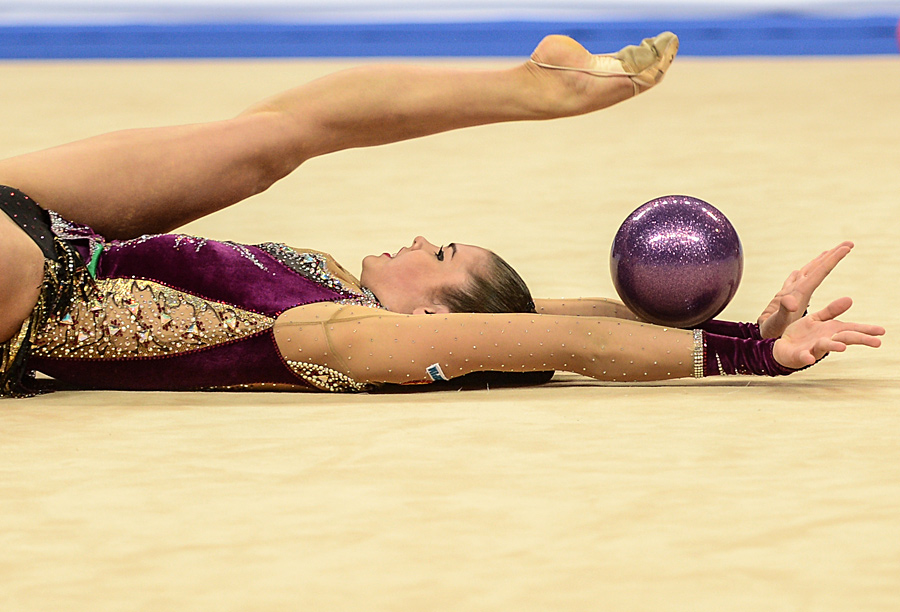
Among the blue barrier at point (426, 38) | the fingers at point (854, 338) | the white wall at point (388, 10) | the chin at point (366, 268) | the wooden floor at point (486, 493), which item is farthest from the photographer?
the white wall at point (388, 10)

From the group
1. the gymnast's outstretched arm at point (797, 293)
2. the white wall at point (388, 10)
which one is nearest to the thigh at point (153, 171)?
the gymnast's outstretched arm at point (797, 293)

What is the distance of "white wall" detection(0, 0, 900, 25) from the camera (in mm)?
10633

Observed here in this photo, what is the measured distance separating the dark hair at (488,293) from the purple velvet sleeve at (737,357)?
0.39 m

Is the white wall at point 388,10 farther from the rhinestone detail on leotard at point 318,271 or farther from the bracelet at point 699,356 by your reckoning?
the bracelet at point 699,356

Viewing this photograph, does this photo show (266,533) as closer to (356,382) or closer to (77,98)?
(356,382)

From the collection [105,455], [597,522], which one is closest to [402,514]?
[597,522]

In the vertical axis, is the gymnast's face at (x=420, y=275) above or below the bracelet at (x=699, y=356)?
above

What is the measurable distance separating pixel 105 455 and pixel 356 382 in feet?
1.97

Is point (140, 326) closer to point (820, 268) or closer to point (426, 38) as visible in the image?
point (820, 268)

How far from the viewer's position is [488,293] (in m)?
2.63

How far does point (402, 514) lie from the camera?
5.85ft

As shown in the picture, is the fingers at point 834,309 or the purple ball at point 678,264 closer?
the fingers at point 834,309

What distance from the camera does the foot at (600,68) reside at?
2.89 m

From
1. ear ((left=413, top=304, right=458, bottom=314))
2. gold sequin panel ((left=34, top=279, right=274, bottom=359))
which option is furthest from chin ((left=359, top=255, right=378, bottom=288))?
gold sequin panel ((left=34, top=279, right=274, bottom=359))
